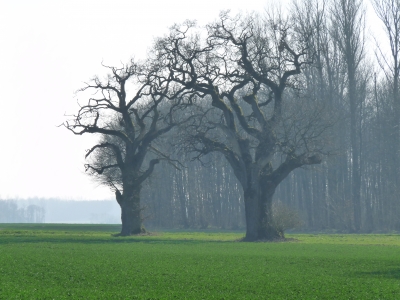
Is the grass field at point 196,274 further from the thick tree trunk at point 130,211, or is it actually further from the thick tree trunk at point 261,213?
the thick tree trunk at point 130,211

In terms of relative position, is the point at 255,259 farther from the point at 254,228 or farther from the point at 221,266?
the point at 254,228

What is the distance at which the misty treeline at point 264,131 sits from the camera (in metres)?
45.2

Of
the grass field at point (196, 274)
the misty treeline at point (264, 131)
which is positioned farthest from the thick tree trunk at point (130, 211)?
Answer: the grass field at point (196, 274)

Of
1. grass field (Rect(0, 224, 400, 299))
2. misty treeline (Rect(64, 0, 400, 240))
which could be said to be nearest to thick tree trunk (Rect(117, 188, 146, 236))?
misty treeline (Rect(64, 0, 400, 240))

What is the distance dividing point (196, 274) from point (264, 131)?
74.3ft

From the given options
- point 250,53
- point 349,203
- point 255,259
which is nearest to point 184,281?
point 255,259

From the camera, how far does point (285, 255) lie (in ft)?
103

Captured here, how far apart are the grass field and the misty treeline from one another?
12191 millimetres

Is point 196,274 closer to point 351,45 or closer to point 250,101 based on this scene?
point 250,101

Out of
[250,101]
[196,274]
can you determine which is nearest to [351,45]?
[250,101]

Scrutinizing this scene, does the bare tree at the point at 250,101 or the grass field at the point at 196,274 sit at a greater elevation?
the bare tree at the point at 250,101

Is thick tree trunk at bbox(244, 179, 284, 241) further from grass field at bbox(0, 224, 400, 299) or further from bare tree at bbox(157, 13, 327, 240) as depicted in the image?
grass field at bbox(0, 224, 400, 299)

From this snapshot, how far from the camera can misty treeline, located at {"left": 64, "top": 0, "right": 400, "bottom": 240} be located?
4519 centimetres

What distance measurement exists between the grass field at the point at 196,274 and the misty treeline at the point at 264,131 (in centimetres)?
1219
